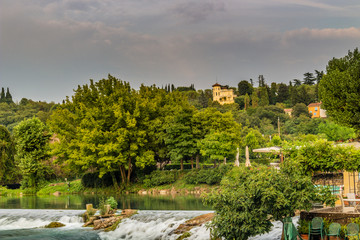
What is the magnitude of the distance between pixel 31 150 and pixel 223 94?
10805 cm

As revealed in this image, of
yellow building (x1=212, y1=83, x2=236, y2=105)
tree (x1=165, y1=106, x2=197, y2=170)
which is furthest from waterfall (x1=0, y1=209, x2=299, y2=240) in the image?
yellow building (x1=212, y1=83, x2=236, y2=105)

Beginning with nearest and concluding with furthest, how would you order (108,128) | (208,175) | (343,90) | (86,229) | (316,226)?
1. (316,226)
2. (86,229)
3. (343,90)
4. (208,175)
5. (108,128)

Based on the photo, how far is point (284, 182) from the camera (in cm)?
1606

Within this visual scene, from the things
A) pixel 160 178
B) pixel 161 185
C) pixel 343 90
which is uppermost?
pixel 343 90

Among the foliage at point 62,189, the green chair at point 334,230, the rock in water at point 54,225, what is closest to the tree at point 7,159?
the foliage at point 62,189

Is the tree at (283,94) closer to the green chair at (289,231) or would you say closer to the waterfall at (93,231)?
the waterfall at (93,231)

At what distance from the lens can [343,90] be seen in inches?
1155

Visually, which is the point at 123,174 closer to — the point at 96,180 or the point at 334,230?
the point at 96,180

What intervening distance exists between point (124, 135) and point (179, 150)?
622 centimetres

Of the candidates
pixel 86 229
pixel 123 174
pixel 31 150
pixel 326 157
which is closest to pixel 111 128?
pixel 123 174

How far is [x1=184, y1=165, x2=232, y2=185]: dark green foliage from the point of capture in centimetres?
4557

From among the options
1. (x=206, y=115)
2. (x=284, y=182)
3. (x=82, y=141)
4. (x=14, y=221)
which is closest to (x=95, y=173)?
(x=82, y=141)

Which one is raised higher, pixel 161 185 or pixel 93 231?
→ pixel 161 185

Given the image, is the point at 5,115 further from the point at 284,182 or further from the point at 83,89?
the point at 284,182
